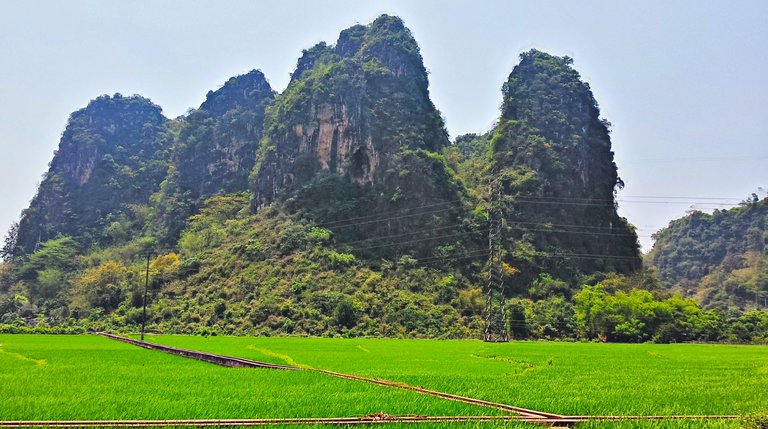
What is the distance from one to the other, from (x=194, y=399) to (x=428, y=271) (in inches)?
1674

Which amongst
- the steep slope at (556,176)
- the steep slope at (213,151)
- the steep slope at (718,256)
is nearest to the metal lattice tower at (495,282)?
the steep slope at (556,176)

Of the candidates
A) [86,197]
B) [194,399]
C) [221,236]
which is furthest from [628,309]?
[86,197]

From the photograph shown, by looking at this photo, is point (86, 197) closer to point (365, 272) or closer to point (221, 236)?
point (221, 236)

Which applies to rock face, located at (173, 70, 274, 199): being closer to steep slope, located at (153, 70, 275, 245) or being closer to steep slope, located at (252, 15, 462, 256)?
steep slope, located at (153, 70, 275, 245)

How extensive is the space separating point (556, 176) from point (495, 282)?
17411mm

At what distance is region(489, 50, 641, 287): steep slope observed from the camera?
5378 centimetres

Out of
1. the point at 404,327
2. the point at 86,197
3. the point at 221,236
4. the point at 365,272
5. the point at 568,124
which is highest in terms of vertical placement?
the point at 568,124

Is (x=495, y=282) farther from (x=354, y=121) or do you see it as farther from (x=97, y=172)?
(x=97, y=172)

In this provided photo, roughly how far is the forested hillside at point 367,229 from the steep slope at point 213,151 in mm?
316

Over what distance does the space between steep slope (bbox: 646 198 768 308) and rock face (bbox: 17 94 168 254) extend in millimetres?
79838

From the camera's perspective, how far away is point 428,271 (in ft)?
163

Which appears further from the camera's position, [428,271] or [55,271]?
[55,271]

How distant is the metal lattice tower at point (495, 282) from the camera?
34062 millimetres

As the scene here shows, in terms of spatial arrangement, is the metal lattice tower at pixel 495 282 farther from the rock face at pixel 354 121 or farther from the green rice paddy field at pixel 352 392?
the green rice paddy field at pixel 352 392
